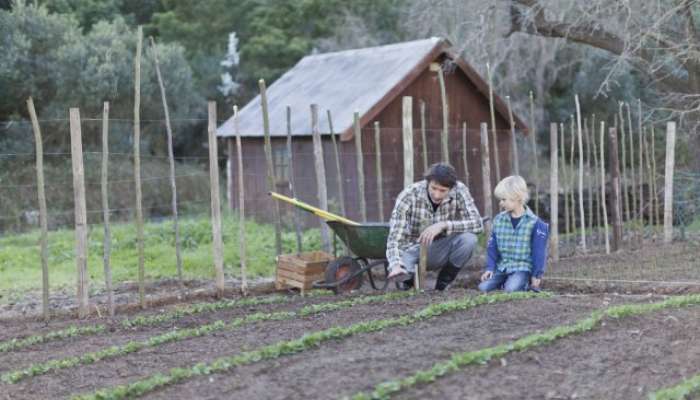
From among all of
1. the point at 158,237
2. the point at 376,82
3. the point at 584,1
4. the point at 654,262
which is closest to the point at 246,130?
the point at 376,82

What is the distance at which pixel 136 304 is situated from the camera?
8984 millimetres

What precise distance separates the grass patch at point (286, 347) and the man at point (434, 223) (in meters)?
0.82

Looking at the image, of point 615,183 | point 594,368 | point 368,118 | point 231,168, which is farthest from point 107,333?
point 231,168

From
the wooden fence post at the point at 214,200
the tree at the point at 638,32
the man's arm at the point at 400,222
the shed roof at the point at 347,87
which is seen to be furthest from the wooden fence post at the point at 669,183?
the wooden fence post at the point at 214,200

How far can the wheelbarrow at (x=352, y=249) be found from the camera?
8.85 metres


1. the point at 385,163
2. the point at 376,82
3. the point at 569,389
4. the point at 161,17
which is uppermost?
the point at 161,17

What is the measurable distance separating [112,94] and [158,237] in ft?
19.3

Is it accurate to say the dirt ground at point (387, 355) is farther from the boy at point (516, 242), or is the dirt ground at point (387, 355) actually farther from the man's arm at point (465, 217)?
the man's arm at point (465, 217)

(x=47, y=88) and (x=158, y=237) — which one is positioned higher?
(x=47, y=88)

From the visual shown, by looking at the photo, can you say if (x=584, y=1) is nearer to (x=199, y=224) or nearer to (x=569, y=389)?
(x=199, y=224)

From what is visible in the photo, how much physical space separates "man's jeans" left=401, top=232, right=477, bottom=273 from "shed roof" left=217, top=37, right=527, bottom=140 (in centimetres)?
742

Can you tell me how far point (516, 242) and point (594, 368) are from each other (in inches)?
98.9

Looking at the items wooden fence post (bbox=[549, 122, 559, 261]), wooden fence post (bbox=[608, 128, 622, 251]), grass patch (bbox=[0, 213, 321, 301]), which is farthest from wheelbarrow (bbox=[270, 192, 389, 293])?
wooden fence post (bbox=[608, 128, 622, 251])

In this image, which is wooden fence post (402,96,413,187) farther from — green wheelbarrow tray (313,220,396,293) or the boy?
the boy
